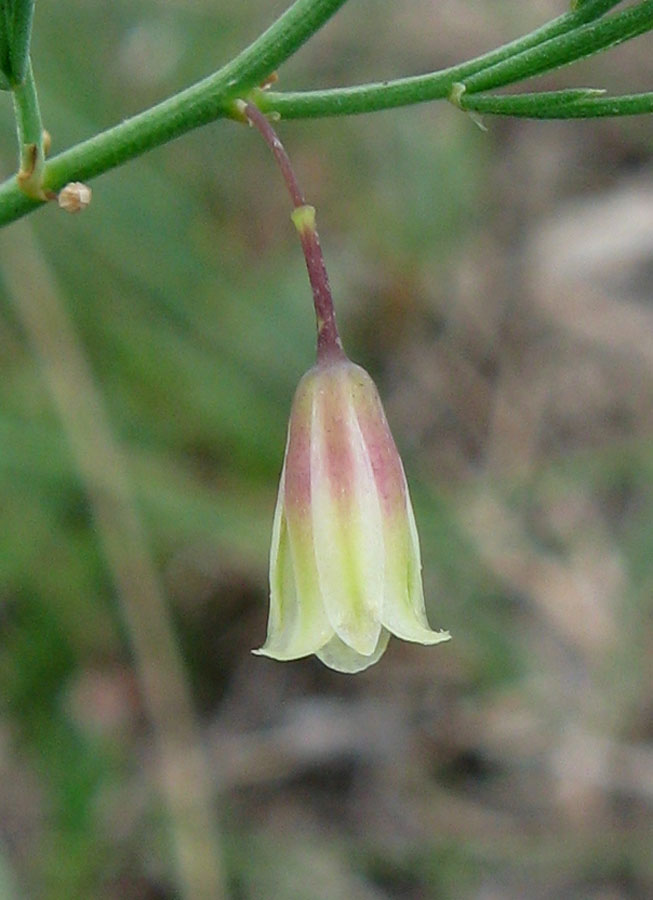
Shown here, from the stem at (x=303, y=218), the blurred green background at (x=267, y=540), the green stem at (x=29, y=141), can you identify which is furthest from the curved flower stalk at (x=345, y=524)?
the blurred green background at (x=267, y=540)

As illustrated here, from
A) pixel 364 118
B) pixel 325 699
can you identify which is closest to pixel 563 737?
pixel 325 699

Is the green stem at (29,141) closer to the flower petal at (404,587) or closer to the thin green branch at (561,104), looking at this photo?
the thin green branch at (561,104)

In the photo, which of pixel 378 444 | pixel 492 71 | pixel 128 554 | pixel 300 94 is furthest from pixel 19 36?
pixel 128 554

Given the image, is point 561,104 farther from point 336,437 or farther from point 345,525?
point 345,525

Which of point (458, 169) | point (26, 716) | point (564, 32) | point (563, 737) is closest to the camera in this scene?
point (564, 32)

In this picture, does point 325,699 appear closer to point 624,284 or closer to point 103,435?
point 103,435

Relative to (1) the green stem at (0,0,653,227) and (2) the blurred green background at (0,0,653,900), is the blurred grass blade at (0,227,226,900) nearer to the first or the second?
(2) the blurred green background at (0,0,653,900)
